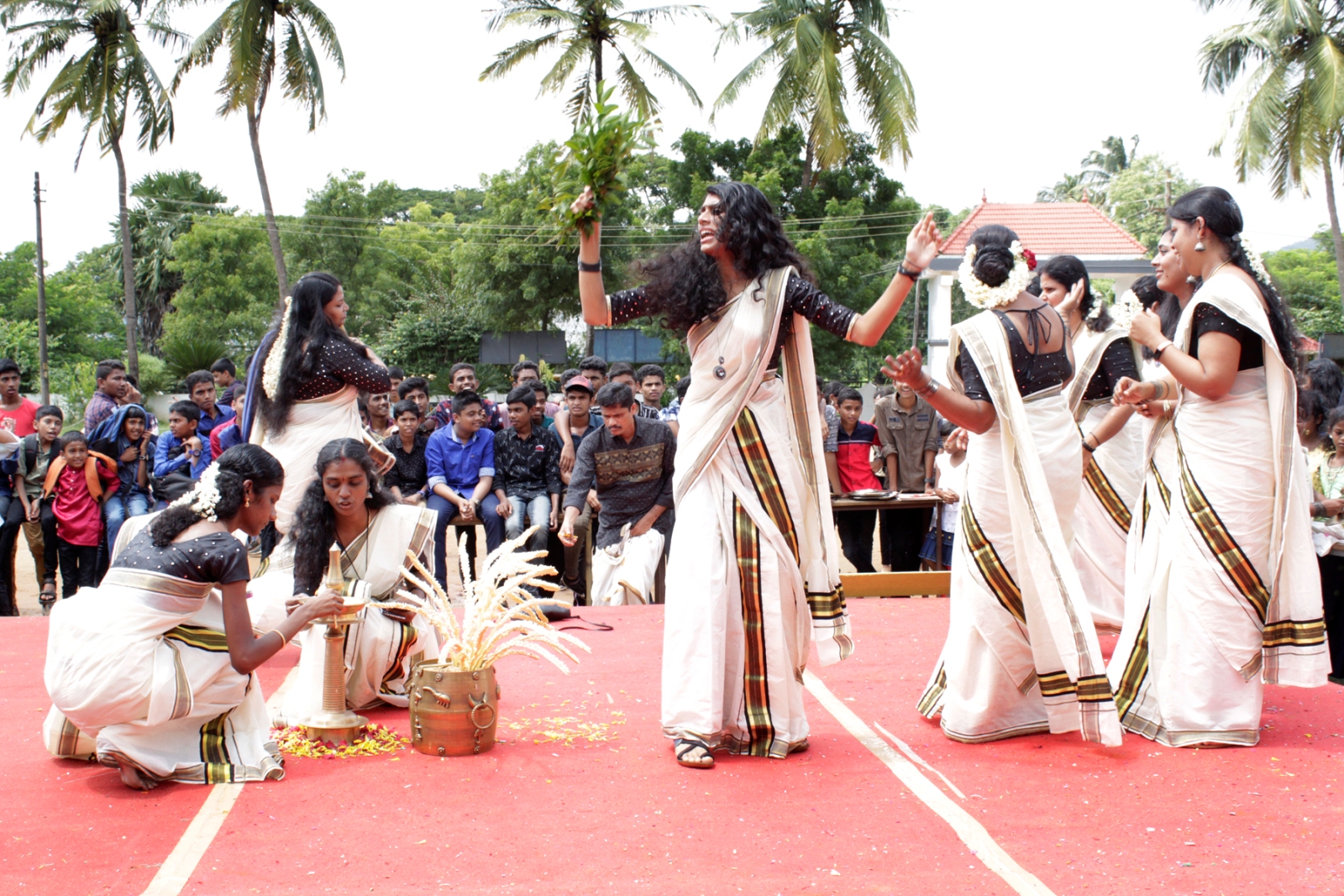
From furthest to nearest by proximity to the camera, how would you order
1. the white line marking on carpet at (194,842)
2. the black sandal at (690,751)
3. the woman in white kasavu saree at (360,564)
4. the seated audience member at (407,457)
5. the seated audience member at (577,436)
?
the seated audience member at (407,457) → the seated audience member at (577,436) → the woman in white kasavu saree at (360,564) → the black sandal at (690,751) → the white line marking on carpet at (194,842)

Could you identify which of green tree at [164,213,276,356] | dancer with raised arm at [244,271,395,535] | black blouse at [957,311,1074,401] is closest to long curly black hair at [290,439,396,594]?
dancer with raised arm at [244,271,395,535]

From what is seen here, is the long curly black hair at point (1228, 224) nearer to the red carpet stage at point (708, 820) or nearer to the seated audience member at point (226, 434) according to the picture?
the red carpet stage at point (708, 820)

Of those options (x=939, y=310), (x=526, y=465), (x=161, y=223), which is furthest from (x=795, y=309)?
(x=161, y=223)

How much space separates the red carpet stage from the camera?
305 centimetres

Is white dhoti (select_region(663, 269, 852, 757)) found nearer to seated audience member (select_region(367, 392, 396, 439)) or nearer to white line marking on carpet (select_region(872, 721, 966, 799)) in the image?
white line marking on carpet (select_region(872, 721, 966, 799))

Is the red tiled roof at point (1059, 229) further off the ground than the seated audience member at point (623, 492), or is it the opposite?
the red tiled roof at point (1059, 229)

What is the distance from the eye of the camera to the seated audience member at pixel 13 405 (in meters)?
9.59

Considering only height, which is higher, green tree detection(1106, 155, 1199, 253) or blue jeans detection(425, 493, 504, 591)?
green tree detection(1106, 155, 1199, 253)

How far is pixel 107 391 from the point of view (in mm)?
9555

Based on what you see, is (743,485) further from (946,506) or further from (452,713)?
(946,506)

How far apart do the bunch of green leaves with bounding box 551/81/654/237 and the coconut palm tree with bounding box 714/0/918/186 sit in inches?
824

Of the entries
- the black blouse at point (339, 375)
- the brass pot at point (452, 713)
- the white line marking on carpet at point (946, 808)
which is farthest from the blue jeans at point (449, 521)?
the brass pot at point (452, 713)

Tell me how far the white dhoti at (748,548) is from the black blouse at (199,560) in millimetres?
1545

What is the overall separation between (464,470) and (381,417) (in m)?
1.15
